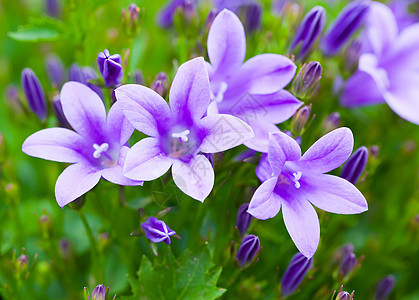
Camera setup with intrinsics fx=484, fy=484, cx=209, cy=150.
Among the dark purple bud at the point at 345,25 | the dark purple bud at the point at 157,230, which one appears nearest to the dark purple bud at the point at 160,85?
the dark purple bud at the point at 157,230

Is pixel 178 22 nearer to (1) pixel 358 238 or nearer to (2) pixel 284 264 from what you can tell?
(2) pixel 284 264

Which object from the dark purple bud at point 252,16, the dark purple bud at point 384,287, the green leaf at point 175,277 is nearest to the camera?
the green leaf at point 175,277

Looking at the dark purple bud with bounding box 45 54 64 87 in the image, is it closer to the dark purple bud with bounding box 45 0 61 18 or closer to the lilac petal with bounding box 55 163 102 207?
the dark purple bud with bounding box 45 0 61 18

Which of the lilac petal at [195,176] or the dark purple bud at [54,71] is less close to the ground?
the lilac petal at [195,176]

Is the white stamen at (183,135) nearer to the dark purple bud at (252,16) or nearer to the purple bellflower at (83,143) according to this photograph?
the purple bellflower at (83,143)

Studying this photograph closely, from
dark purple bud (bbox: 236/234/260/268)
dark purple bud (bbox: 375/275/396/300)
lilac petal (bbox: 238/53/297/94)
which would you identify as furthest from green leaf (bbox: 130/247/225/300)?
dark purple bud (bbox: 375/275/396/300)

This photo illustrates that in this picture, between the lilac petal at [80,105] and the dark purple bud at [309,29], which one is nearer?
the lilac petal at [80,105]
